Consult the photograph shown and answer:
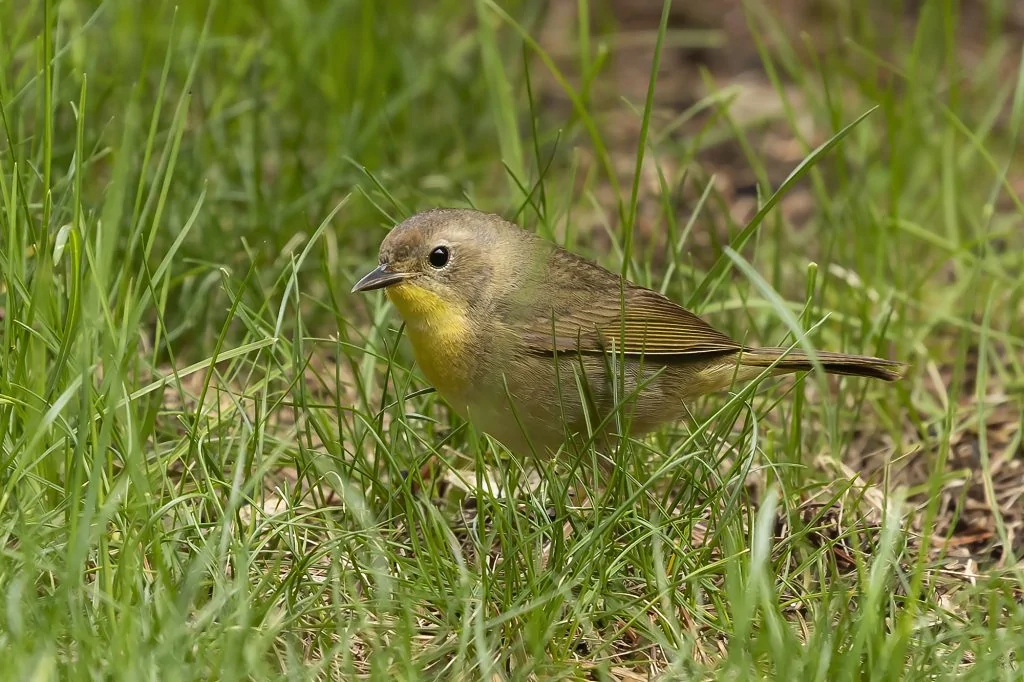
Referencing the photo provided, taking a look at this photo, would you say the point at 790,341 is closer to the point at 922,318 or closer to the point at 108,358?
the point at 922,318

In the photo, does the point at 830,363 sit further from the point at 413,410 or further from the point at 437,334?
the point at 413,410

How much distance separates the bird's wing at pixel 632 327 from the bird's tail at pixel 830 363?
0.28 feet

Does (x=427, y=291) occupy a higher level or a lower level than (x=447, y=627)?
higher

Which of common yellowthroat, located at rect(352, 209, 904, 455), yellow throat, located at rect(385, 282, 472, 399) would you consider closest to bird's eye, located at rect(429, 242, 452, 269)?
common yellowthroat, located at rect(352, 209, 904, 455)

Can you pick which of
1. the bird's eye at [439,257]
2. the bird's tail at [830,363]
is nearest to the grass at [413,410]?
the bird's tail at [830,363]

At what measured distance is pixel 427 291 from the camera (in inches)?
180

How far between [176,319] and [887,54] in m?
4.73

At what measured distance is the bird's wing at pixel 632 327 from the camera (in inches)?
181

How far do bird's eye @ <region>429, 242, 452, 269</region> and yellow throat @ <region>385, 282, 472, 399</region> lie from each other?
0.36 feet

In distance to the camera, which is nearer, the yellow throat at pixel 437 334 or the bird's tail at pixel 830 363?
the yellow throat at pixel 437 334

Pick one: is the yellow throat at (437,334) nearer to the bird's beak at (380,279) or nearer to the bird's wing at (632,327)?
the bird's beak at (380,279)

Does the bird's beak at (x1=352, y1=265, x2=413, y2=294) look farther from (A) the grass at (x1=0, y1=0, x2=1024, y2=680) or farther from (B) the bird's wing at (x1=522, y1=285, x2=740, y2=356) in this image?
(B) the bird's wing at (x1=522, y1=285, x2=740, y2=356)

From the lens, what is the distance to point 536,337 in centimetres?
452

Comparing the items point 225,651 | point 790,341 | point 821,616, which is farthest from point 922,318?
point 225,651
